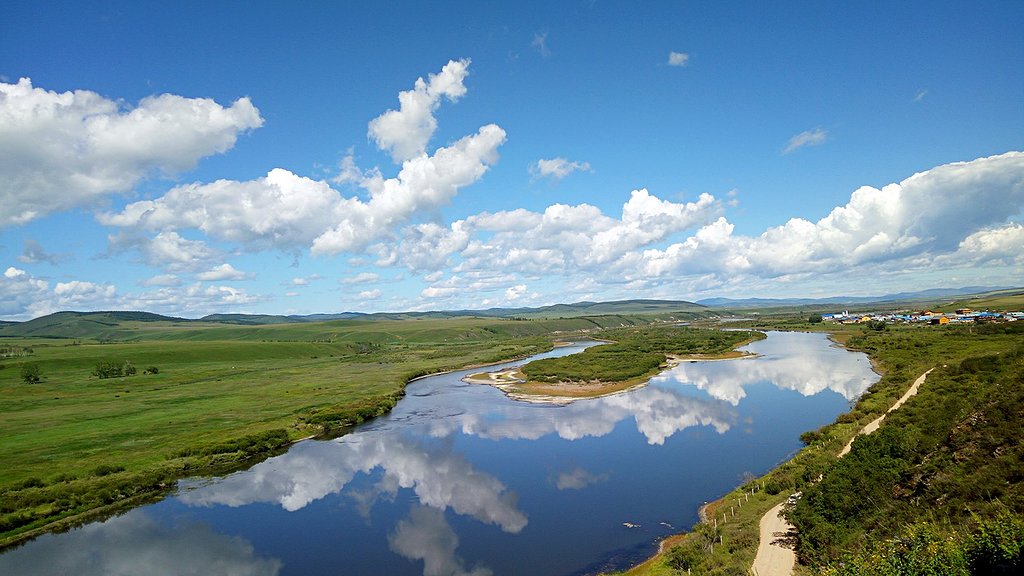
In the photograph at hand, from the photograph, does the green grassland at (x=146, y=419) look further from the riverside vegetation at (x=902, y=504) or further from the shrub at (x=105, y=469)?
the riverside vegetation at (x=902, y=504)

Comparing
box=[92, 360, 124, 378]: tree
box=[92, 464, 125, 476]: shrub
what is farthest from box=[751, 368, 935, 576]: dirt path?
box=[92, 360, 124, 378]: tree

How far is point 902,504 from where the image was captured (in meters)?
26.6

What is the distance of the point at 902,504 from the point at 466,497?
107ft

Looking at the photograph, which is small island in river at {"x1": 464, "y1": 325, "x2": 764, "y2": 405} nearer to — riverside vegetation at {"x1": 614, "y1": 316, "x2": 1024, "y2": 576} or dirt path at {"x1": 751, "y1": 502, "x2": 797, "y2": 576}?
riverside vegetation at {"x1": 614, "y1": 316, "x2": 1024, "y2": 576}

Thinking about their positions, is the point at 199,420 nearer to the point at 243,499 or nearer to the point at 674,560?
the point at 243,499

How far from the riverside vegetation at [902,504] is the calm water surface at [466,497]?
485cm

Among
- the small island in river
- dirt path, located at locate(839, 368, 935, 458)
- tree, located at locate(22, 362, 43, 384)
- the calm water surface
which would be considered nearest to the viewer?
the calm water surface

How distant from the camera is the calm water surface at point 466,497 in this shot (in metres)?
34.7

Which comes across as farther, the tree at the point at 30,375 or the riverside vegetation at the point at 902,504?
the tree at the point at 30,375

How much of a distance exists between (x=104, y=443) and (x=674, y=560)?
70773 millimetres

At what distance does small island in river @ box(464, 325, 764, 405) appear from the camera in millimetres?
95125

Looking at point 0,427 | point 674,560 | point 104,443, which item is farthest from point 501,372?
point 674,560

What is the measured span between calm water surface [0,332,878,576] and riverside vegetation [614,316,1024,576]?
4855 mm

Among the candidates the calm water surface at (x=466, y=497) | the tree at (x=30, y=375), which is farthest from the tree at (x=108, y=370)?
the calm water surface at (x=466, y=497)
